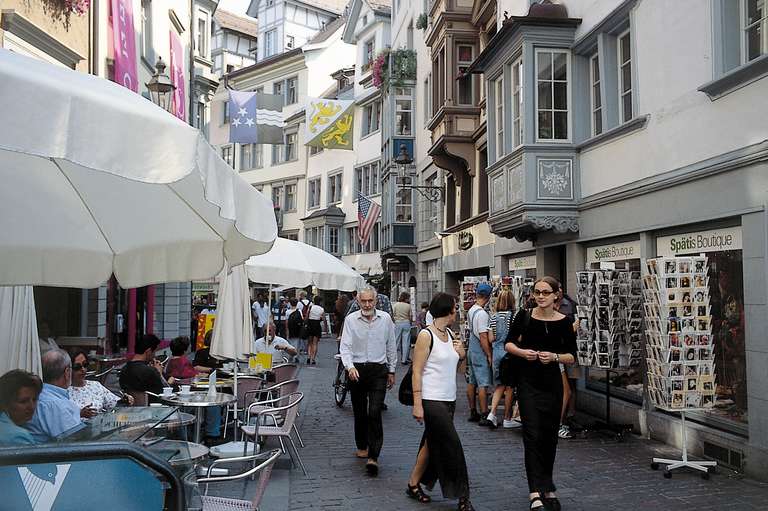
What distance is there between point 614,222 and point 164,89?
345 inches

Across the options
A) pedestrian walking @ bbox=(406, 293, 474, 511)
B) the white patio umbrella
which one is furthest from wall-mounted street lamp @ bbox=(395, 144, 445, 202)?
the white patio umbrella

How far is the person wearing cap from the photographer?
1054 centimetres

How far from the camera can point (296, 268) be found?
1114cm

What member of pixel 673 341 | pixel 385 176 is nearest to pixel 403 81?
pixel 385 176

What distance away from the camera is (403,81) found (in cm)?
2975

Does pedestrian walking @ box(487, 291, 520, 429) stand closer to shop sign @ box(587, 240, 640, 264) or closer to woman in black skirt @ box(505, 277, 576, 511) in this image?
shop sign @ box(587, 240, 640, 264)

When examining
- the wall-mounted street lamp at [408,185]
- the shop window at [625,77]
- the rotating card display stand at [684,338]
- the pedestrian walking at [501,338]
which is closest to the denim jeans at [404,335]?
the wall-mounted street lamp at [408,185]

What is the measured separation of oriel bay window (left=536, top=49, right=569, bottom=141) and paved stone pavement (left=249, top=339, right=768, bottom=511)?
5.16 meters

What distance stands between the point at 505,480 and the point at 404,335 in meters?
12.1

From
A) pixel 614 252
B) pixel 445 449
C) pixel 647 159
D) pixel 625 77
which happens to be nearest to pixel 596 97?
pixel 625 77

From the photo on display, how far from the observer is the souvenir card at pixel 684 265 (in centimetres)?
832

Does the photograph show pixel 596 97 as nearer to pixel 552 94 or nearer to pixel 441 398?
pixel 552 94

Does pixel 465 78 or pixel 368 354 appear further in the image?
pixel 465 78

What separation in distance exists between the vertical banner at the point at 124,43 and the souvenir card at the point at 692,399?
11.6 m
